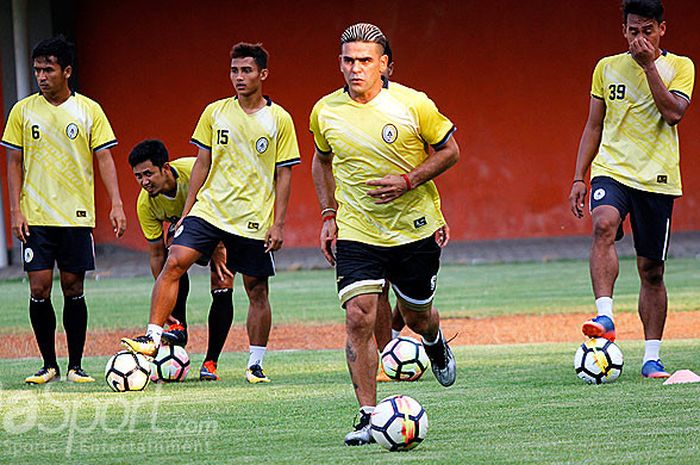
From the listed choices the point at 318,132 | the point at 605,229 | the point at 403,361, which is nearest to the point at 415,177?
the point at 318,132

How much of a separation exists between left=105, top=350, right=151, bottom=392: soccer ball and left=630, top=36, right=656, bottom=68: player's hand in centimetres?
384

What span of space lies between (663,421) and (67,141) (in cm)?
508

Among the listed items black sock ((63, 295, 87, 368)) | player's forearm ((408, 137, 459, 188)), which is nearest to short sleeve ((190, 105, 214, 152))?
black sock ((63, 295, 87, 368))

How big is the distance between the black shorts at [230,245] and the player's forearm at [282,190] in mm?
251

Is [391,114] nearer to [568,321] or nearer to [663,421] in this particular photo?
[663,421]

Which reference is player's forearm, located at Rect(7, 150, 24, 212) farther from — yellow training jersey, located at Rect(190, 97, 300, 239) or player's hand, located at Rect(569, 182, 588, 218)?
player's hand, located at Rect(569, 182, 588, 218)

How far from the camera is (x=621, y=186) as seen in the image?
29.6 feet

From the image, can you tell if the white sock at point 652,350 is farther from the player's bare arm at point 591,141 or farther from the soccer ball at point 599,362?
the player's bare arm at point 591,141

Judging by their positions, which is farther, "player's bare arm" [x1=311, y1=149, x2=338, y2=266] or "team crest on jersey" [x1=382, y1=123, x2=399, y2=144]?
"player's bare arm" [x1=311, y1=149, x2=338, y2=266]

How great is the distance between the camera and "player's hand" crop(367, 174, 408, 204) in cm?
707

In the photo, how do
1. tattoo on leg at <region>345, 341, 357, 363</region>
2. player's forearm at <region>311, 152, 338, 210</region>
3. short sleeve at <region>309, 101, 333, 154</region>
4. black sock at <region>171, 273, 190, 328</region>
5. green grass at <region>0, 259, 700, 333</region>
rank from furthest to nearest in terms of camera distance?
green grass at <region>0, 259, 700, 333</region>, black sock at <region>171, 273, 190, 328</region>, player's forearm at <region>311, 152, 338, 210</region>, short sleeve at <region>309, 101, 333, 154</region>, tattoo on leg at <region>345, 341, 357, 363</region>

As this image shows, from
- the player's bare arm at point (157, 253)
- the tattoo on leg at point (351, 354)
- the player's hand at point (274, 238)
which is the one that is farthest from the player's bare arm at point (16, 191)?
the tattoo on leg at point (351, 354)

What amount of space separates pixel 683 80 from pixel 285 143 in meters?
2.90

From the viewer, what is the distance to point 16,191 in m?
9.97
